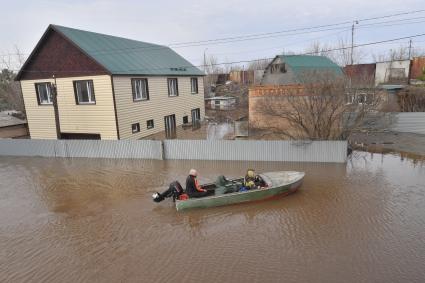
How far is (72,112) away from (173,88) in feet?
27.5

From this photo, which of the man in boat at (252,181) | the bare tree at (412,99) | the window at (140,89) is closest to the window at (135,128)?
the window at (140,89)

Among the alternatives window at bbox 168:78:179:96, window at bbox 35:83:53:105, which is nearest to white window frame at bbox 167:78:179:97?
window at bbox 168:78:179:96

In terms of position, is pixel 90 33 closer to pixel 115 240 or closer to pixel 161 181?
pixel 161 181

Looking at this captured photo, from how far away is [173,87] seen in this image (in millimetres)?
25000

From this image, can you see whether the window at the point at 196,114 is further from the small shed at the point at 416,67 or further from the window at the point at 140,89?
the small shed at the point at 416,67

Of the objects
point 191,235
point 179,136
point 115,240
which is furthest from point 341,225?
point 179,136

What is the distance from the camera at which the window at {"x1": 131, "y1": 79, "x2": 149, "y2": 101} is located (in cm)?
2054

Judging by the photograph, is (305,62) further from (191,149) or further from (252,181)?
(252,181)

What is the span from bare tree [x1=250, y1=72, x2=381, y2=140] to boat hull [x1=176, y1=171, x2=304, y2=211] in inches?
232

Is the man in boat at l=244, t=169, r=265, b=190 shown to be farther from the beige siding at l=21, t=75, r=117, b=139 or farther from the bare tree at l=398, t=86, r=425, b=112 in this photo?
the bare tree at l=398, t=86, r=425, b=112

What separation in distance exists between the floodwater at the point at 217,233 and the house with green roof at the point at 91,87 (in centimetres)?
645

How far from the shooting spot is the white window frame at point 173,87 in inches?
959

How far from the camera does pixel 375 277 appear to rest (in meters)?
6.49

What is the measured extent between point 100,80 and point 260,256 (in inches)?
608
